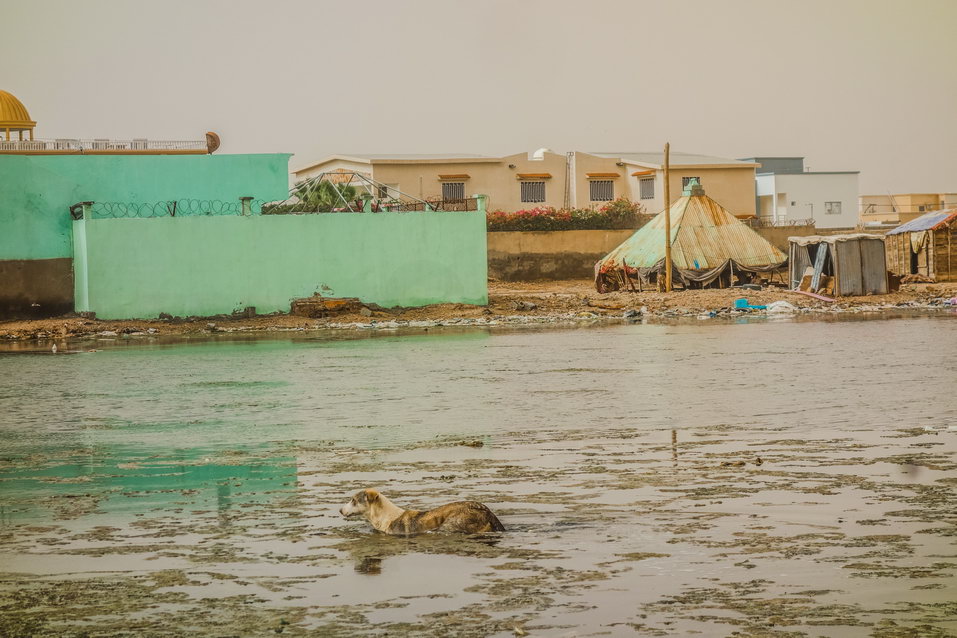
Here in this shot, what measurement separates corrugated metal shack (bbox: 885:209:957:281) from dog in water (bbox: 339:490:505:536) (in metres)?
37.0

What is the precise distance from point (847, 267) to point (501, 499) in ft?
96.8

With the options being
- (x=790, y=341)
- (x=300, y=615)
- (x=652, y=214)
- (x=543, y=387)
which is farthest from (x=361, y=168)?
(x=300, y=615)

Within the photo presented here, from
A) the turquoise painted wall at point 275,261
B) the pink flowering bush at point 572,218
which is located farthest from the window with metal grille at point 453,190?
the turquoise painted wall at point 275,261

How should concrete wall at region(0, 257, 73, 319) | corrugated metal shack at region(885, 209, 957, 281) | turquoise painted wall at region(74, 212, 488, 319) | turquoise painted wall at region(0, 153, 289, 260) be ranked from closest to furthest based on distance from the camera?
concrete wall at region(0, 257, 73, 319) < turquoise painted wall at region(0, 153, 289, 260) < turquoise painted wall at region(74, 212, 488, 319) < corrugated metal shack at region(885, 209, 957, 281)

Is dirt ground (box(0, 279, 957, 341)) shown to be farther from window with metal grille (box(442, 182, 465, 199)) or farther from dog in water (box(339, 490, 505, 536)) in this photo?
dog in water (box(339, 490, 505, 536))

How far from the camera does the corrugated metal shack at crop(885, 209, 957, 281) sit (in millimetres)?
41719

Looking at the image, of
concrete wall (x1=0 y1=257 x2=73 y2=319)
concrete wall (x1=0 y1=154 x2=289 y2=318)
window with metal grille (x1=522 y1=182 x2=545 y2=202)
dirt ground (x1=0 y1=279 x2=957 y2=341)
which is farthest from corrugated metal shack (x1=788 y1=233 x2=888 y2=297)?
concrete wall (x1=0 y1=257 x2=73 y2=319)

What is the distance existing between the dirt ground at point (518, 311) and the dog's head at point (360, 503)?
22.2m

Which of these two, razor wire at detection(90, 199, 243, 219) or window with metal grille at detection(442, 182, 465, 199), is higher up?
window with metal grille at detection(442, 182, 465, 199)

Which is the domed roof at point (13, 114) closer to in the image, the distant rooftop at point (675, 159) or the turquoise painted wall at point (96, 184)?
the turquoise painted wall at point (96, 184)

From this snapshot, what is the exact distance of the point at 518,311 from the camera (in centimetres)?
3378

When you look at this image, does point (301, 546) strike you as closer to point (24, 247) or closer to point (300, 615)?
point (300, 615)

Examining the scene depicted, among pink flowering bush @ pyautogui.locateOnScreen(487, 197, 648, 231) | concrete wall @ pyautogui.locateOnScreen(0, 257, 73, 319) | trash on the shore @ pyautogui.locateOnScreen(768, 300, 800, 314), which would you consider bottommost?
trash on the shore @ pyautogui.locateOnScreen(768, 300, 800, 314)

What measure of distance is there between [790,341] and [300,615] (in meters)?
18.7
